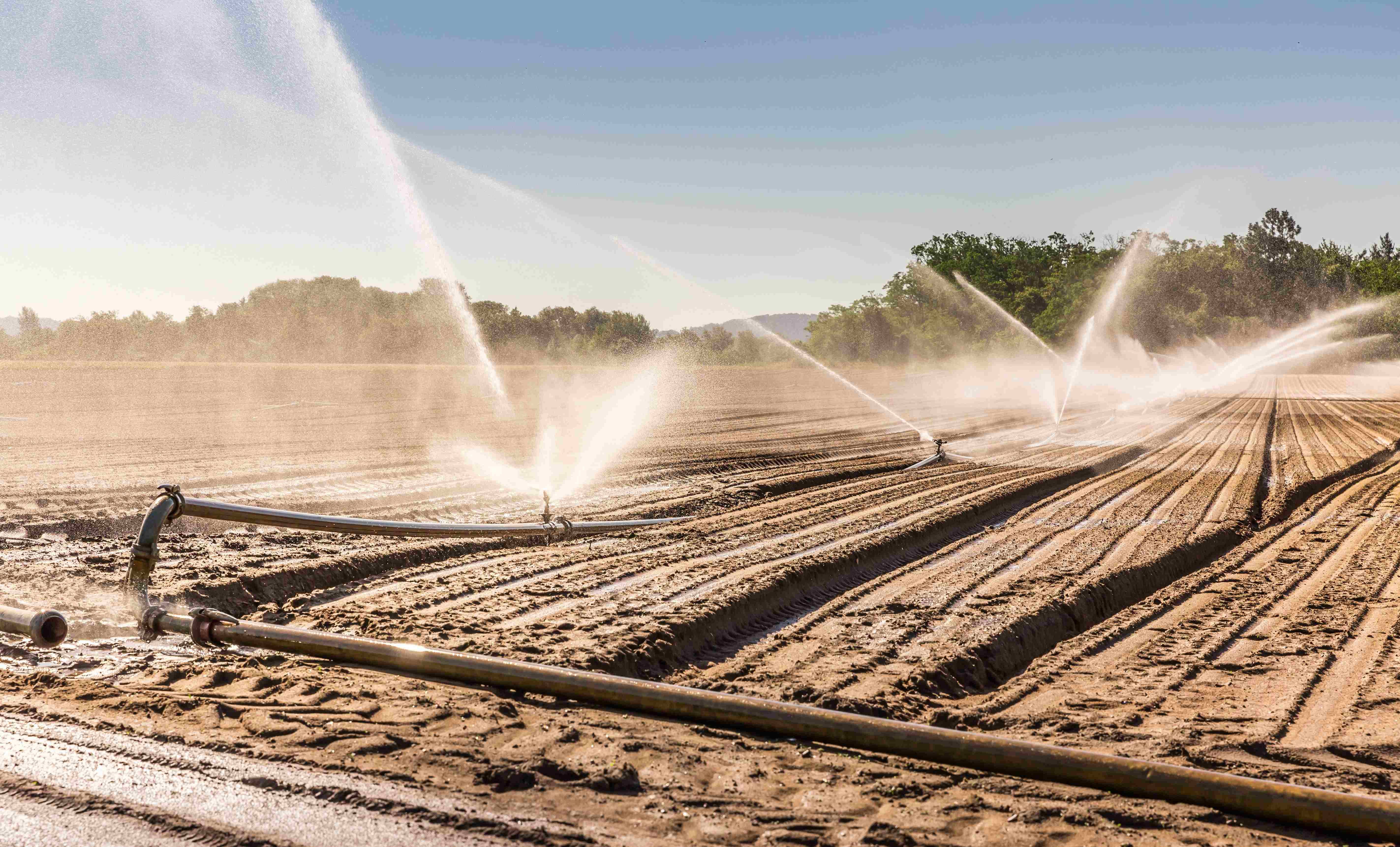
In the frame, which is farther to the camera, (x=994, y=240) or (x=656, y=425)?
(x=994, y=240)

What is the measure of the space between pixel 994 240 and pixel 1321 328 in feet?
103

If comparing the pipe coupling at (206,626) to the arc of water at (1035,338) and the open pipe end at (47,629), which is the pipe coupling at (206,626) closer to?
the open pipe end at (47,629)

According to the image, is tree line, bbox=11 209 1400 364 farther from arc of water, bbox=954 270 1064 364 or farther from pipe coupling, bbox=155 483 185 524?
pipe coupling, bbox=155 483 185 524

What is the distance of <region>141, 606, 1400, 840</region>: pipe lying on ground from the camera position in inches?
143

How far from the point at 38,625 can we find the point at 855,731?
4719 mm

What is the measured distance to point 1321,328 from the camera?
3410 inches

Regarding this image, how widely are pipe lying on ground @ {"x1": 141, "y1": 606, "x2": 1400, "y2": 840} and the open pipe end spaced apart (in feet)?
2.19

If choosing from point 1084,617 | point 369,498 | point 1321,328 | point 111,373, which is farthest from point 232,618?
point 1321,328

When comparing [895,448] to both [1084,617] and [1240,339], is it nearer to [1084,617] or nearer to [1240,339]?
[1084,617]

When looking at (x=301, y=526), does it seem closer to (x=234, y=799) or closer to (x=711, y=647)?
(x=711, y=647)

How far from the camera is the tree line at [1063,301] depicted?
229 feet

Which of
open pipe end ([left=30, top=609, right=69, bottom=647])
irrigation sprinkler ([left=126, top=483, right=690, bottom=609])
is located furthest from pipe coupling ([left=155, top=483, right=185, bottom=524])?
open pipe end ([left=30, top=609, right=69, bottom=647])

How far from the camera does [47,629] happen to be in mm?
5402

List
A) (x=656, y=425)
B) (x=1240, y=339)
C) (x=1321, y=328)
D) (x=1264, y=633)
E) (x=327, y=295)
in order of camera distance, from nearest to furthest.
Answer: (x=1264, y=633) → (x=656, y=425) → (x=327, y=295) → (x=1240, y=339) → (x=1321, y=328)
